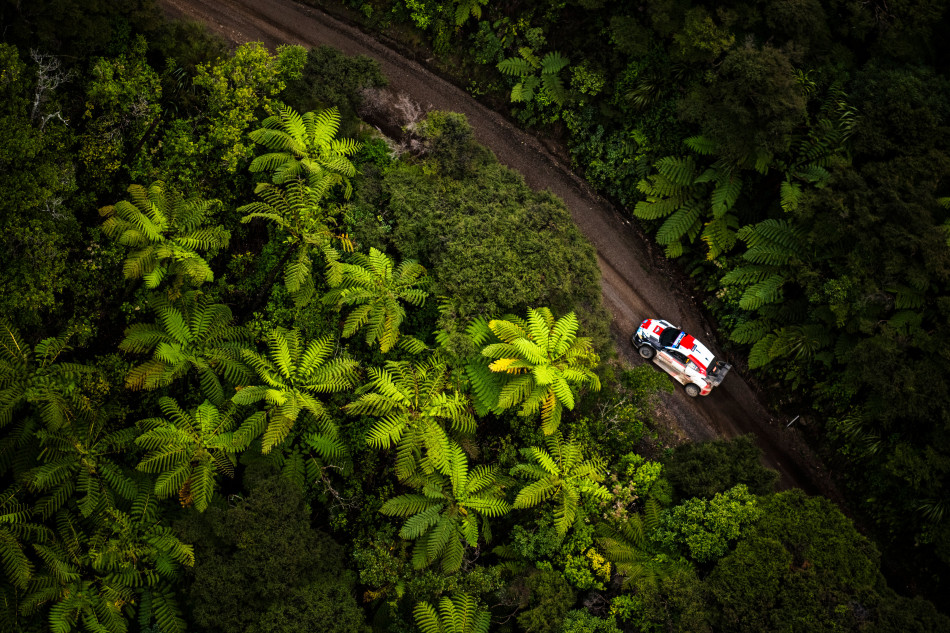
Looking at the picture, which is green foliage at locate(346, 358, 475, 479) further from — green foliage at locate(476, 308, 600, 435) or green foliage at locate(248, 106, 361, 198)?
green foliage at locate(248, 106, 361, 198)

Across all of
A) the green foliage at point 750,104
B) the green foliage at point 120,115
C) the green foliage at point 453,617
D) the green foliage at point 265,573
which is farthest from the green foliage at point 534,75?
the green foliage at point 453,617

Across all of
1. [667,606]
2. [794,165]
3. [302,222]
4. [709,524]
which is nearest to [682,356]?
[709,524]

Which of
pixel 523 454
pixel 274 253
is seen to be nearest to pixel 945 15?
pixel 523 454

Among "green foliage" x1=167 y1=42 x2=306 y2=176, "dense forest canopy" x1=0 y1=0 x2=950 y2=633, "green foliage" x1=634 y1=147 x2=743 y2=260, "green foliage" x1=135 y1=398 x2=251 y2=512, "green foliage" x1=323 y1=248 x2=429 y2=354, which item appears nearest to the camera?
"dense forest canopy" x1=0 y1=0 x2=950 y2=633

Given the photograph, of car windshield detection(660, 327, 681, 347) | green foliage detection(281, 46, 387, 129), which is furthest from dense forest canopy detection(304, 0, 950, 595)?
green foliage detection(281, 46, 387, 129)

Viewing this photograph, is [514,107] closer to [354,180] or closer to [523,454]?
[354,180]

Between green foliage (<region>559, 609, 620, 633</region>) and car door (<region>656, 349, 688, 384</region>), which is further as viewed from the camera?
car door (<region>656, 349, 688, 384</region>)
